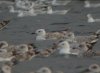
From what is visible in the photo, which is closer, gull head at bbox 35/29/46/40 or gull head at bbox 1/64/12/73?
gull head at bbox 1/64/12/73

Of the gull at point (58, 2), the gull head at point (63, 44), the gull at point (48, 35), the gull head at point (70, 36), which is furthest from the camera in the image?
A: the gull at point (58, 2)

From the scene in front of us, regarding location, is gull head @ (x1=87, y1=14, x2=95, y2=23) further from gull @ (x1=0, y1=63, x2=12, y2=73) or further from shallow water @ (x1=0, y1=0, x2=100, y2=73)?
gull @ (x1=0, y1=63, x2=12, y2=73)

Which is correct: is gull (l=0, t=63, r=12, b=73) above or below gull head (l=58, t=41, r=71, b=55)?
above

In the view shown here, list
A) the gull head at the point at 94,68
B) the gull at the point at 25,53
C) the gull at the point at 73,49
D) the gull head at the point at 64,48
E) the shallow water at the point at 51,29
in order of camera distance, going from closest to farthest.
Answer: the gull head at the point at 94,68 < the shallow water at the point at 51,29 < the gull at the point at 25,53 < the gull at the point at 73,49 < the gull head at the point at 64,48

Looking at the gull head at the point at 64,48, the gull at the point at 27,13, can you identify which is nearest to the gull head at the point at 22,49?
the gull head at the point at 64,48

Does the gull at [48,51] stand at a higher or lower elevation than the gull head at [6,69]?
lower

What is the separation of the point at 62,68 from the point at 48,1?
1551 cm

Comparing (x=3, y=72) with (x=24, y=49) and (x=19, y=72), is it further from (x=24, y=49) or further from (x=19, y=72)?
(x=24, y=49)

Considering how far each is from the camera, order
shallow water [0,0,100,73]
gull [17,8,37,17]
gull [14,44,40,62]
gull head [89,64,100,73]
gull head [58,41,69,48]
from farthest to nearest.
A: gull [17,8,37,17] < gull head [58,41,69,48] < gull [14,44,40,62] < shallow water [0,0,100,73] < gull head [89,64,100,73]

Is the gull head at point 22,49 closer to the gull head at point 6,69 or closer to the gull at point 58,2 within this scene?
the gull head at point 6,69

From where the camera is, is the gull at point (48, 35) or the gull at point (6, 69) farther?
the gull at point (48, 35)

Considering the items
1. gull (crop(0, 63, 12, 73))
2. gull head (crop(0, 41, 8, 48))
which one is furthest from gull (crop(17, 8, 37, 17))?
gull (crop(0, 63, 12, 73))

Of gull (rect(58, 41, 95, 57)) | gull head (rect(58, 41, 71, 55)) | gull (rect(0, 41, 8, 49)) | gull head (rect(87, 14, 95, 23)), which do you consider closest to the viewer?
gull (rect(58, 41, 95, 57))

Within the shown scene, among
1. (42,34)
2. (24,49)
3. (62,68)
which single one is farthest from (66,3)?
(62,68)
